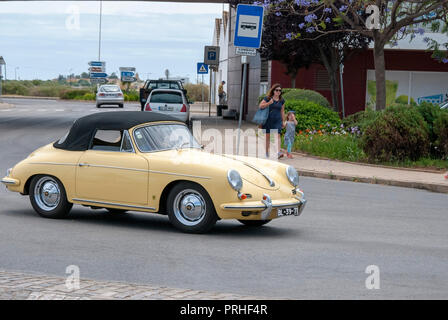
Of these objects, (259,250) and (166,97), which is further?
(166,97)

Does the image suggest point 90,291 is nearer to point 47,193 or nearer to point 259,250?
point 259,250

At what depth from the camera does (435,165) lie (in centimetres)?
1795

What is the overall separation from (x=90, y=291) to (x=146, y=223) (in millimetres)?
4161

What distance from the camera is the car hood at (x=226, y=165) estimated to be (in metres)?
9.20

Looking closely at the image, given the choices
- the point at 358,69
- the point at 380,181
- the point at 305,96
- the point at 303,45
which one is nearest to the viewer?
the point at 380,181

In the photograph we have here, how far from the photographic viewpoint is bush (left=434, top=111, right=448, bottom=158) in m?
18.0

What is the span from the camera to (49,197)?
10312 millimetres

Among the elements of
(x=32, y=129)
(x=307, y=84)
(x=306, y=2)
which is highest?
(x=306, y=2)

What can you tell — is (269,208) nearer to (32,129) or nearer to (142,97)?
(32,129)

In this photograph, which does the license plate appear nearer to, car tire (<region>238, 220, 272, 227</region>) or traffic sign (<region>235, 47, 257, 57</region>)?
car tire (<region>238, 220, 272, 227</region>)

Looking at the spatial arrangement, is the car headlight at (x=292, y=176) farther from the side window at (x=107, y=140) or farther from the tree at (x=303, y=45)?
the tree at (x=303, y=45)

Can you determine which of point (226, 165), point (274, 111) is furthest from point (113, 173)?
point (274, 111)
